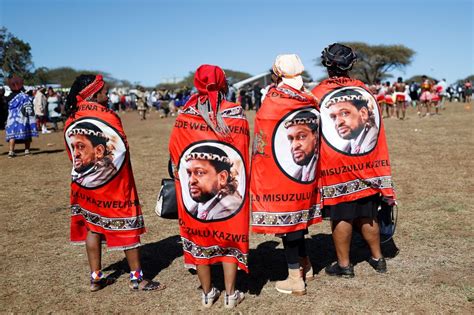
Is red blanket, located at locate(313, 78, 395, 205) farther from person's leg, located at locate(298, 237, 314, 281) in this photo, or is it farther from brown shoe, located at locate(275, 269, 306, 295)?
brown shoe, located at locate(275, 269, 306, 295)

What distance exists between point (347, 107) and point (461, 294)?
1761mm

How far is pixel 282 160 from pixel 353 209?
84 centimetres

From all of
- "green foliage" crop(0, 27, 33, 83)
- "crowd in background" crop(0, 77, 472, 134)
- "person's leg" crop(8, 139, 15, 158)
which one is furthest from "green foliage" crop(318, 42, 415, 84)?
"person's leg" crop(8, 139, 15, 158)

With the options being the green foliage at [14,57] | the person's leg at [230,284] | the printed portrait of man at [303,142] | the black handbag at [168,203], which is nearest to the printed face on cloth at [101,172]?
the black handbag at [168,203]

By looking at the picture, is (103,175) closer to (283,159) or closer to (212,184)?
(212,184)

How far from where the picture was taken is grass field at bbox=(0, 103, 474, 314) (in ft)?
13.1

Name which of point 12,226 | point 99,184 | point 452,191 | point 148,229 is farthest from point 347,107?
point 12,226

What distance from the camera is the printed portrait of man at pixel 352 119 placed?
13.9 ft

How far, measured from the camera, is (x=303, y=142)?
13.2 feet

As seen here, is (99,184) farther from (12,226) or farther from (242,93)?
(242,93)

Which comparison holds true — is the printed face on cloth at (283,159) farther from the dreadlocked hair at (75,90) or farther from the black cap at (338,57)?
the dreadlocked hair at (75,90)

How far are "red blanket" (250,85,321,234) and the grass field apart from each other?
28.2 inches

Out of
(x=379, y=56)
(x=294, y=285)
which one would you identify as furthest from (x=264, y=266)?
(x=379, y=56)

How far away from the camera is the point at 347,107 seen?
13.9 feet
